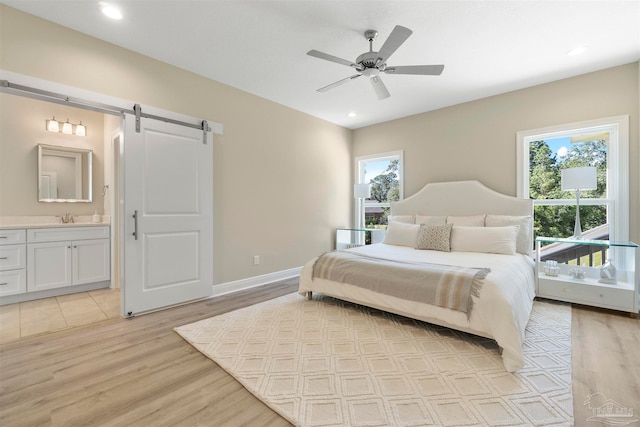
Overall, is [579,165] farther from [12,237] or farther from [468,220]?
[12,237]

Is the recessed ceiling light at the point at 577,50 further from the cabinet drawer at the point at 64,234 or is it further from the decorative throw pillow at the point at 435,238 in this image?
the cabinet drawer at the point at 64,234

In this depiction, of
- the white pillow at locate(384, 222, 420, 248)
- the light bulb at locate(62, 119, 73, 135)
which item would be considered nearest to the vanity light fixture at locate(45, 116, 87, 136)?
the light bulb at locate(62, 119, 73, 135)

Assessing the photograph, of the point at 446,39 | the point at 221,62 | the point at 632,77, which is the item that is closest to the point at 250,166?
the point at 221,62

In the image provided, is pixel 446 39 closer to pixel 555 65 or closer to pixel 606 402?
pixel 555 65

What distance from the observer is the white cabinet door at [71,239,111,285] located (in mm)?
3680

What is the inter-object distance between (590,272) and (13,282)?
6.58m

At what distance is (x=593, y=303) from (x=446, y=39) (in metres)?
3.07

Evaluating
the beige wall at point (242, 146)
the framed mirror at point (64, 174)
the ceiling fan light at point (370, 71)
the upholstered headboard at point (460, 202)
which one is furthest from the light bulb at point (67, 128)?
the upholstered headboard at point (460, 202)

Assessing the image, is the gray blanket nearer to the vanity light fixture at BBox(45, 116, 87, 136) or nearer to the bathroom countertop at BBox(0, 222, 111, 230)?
the bathroom countertop at BBox(0, 222, 111, 230)

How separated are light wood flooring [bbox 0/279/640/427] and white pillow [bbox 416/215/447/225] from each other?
1.83 meters

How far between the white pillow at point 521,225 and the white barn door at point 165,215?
3.65 metres

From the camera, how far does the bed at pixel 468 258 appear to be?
2041 millimetres

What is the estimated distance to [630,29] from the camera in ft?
8.18

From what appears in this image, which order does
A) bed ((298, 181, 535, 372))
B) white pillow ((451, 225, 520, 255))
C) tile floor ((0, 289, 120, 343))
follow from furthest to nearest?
1. white pillow ((451, 225, 520, 255))
2. tile floor ((0, 289, 120, 343))
3. bed ((298, 181, 535, 372))
